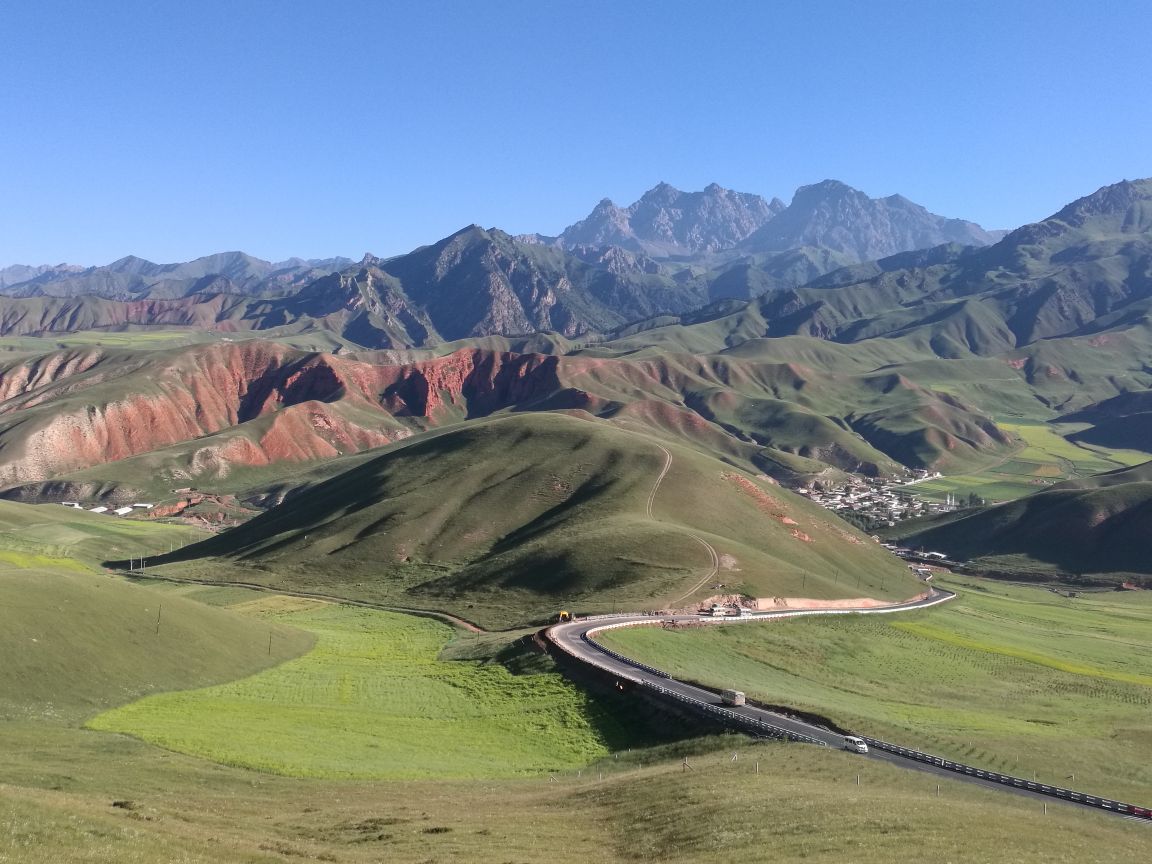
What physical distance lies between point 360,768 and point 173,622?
3780cm

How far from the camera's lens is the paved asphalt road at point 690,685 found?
5412cm

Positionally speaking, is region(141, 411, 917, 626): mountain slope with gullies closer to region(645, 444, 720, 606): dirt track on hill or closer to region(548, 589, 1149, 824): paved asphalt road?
region(645, 444, 720, 606): dirt track on hill

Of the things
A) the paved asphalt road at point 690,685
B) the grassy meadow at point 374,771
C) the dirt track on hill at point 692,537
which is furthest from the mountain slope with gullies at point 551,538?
the grassy meadow at point 374,771

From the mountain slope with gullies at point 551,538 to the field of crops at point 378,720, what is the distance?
3096 cm

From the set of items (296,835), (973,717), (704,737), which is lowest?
(973,717)

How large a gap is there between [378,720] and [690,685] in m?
25.3

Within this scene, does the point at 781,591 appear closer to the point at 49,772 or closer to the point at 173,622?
the point at 173,622

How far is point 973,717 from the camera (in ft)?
248

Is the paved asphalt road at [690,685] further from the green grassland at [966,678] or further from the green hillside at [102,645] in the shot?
the green hillside at [102,645]

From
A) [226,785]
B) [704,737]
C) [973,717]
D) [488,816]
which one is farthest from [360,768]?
[973,717]

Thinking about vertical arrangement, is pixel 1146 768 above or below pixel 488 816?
below

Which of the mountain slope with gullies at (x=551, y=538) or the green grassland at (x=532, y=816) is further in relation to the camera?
the mountain slope with gullies at (x=551, y=538)

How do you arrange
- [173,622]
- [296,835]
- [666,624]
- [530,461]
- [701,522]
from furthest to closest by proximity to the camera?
[530,461] → [701,522] → [666,624] → [173,622] → [296,835]

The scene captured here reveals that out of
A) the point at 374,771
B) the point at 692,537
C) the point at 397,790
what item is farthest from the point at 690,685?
the point at 692,537
